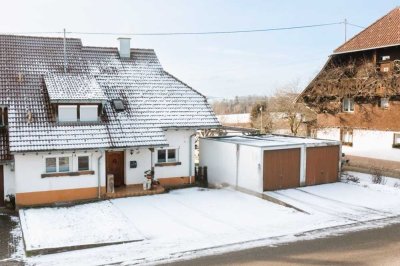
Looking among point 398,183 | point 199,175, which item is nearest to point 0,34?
point 199,175

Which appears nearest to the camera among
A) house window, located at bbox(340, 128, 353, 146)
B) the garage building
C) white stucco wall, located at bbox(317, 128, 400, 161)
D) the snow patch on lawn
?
the snow patch on lawn

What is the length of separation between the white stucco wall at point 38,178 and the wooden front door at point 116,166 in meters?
1.39

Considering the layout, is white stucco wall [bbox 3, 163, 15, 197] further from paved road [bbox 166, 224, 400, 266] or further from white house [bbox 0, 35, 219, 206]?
paved road [bbox 166, 224, 400, 266]

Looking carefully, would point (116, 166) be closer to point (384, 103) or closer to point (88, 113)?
point (88, 113)

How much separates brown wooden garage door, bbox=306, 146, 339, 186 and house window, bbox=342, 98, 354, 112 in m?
10.6

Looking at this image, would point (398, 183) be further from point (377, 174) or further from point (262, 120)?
point (262, 120)

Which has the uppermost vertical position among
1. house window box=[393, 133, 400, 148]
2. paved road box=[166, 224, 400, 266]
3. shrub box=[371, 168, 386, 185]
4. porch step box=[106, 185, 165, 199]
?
house window box=[393, 133, 400, 148]

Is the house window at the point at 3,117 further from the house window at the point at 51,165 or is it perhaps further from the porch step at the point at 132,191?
the porch step at the point at 132,191

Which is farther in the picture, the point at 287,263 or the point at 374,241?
the point at 374,241

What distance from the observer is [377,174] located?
22.8 metres

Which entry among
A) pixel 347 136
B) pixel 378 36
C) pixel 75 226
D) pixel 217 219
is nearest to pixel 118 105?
pixel 75 226

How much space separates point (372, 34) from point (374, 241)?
2066 centimetres

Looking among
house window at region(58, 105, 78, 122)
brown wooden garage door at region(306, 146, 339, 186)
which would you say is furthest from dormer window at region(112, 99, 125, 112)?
brown wooden garage door at region(306, 146, 339, 186)

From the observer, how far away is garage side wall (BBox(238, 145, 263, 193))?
18.8 meters
